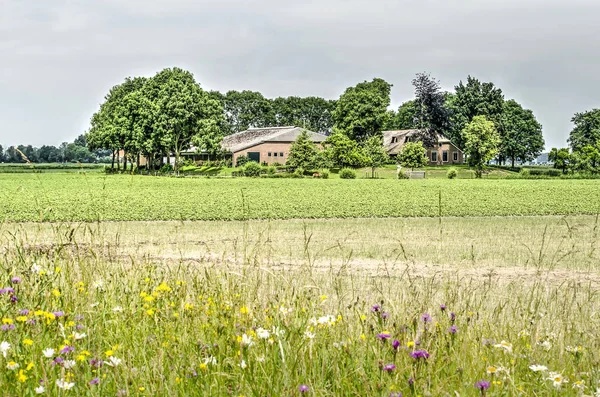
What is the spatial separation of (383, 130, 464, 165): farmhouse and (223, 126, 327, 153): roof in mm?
11298

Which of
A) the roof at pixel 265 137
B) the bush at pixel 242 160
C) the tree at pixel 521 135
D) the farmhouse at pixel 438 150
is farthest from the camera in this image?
the tree at pixel 521 135

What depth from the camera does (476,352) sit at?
15.6 feet

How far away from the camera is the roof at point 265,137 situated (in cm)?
9300

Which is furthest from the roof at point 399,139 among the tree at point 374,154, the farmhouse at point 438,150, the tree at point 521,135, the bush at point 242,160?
the bush at point 242,160

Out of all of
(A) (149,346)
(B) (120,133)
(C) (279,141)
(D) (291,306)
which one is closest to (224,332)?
(A) (149,346)

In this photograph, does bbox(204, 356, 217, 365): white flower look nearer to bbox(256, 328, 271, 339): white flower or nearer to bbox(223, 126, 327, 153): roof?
bbox(256, 328, 271, 339): white flower

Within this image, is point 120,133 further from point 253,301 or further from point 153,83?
point 253,301

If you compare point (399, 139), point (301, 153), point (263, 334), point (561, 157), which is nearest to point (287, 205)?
point (263, 334)

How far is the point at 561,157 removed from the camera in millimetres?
75188

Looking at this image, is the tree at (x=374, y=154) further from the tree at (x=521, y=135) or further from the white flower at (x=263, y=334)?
the white flower at (x=263, y=334)

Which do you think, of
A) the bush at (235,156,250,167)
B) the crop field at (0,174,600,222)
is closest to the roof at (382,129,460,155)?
the bush at (235,156,250,167)

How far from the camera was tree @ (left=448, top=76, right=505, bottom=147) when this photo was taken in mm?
96250

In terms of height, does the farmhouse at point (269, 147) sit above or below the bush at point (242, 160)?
above

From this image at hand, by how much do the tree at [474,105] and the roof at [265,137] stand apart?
20.0 meters
